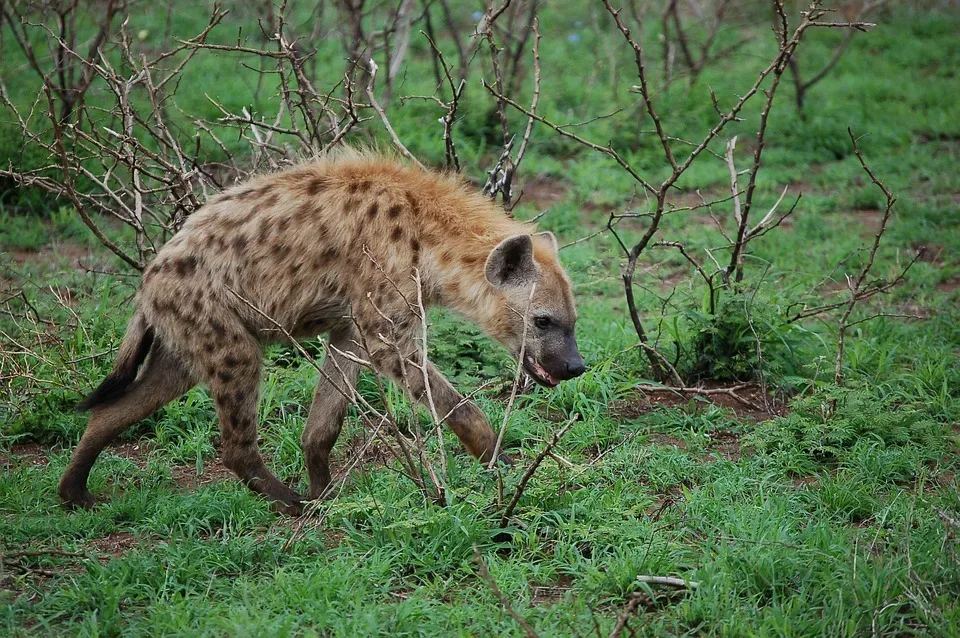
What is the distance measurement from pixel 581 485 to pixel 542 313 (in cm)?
64

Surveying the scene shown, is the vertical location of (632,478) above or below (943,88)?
below

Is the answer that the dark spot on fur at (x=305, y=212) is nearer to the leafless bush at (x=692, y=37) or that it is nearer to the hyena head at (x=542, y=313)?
the hyena head at (x=542, y=313)

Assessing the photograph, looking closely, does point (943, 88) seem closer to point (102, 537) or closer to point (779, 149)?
point (779, 149)

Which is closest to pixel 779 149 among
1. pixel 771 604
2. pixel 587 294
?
pixel 587 294

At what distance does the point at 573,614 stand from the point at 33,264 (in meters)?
3.96

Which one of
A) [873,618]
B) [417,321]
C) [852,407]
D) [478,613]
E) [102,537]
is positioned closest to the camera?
[873,618]

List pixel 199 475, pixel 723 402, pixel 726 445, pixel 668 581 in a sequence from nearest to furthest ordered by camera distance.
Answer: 1. pixel 668 581
2. pixel 199 475
3. pixel 726 445
4. pixel 723 402

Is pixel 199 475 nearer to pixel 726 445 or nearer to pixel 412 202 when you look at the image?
pixel 412 202

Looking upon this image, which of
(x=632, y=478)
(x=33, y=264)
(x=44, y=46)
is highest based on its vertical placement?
(x=44, y=46)

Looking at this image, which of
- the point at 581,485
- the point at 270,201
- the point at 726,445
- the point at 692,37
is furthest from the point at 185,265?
the point at 692,37

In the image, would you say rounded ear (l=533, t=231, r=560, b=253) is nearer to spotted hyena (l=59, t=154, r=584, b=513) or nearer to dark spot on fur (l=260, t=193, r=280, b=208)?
spotted hyena (l=59, t=154, r=584, b=513)

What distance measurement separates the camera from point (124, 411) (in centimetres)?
371

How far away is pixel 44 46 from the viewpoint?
805 cm

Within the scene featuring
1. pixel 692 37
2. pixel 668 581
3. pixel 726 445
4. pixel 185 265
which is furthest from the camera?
pixel 692 37
